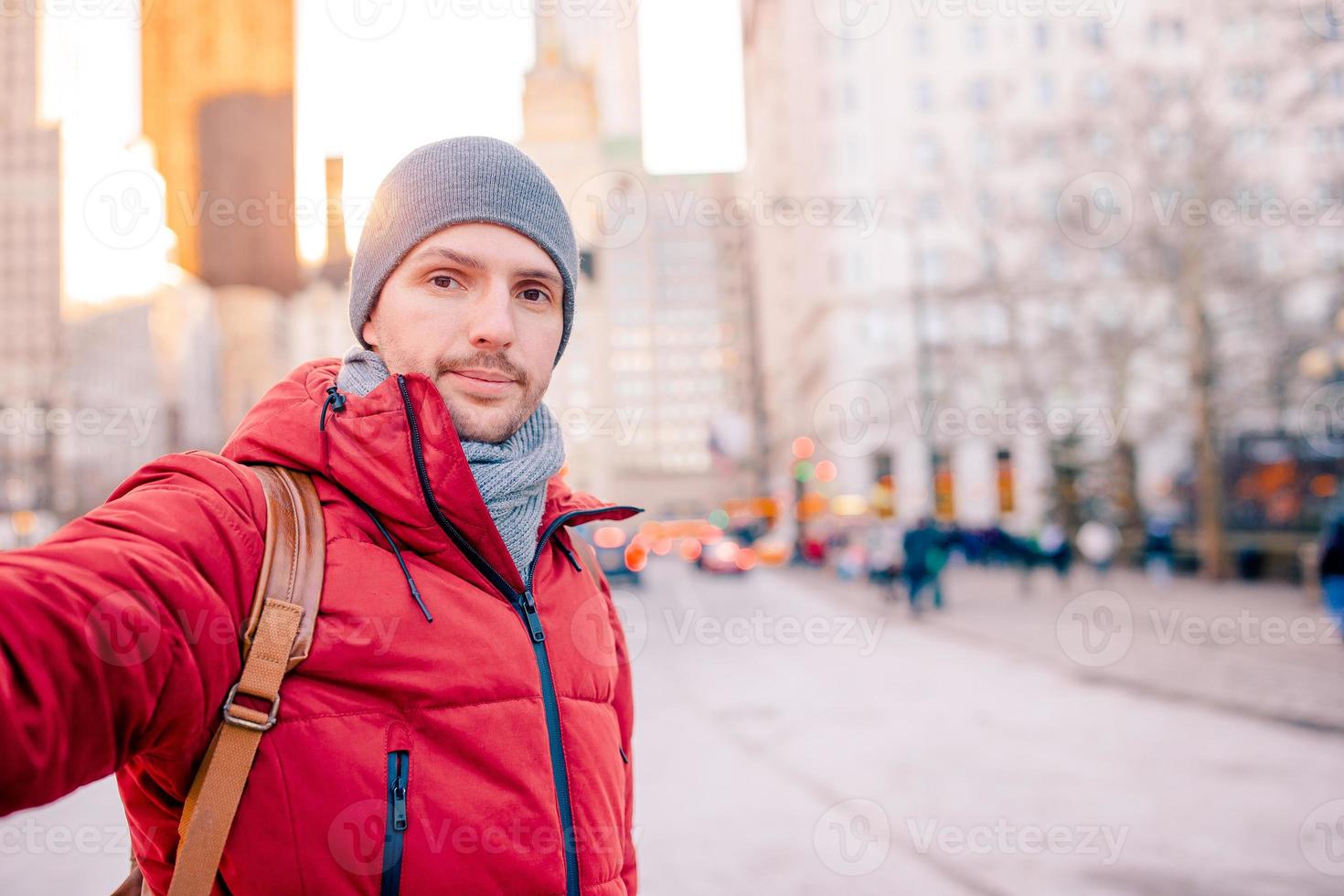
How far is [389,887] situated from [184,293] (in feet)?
280

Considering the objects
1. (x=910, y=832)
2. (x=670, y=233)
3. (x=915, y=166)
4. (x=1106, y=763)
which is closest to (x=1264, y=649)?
(x=1106, y=763)

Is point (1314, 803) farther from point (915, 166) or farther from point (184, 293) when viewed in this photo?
point (184, 293)

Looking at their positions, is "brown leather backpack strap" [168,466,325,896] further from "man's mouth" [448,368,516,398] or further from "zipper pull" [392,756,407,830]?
"man's mouth" [448,368,516,398]

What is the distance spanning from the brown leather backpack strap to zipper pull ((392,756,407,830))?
0.21 metres

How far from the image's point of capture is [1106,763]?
24.7 feet

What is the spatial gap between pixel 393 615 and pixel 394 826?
31cm
